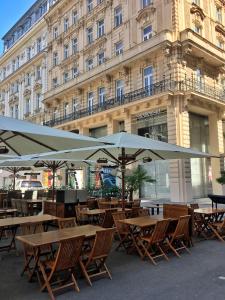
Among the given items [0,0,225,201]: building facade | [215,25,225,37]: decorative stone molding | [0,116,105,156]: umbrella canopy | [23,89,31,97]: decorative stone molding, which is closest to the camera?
[0,116,105,156]: umbrella canopy

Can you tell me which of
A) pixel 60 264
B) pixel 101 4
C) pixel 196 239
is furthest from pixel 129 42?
pixel 60 264

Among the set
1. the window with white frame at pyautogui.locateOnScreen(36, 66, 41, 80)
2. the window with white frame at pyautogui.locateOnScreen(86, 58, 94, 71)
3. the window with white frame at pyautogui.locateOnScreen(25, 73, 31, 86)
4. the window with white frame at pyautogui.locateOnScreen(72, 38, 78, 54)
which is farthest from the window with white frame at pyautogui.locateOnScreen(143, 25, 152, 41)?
the window with white frame at pyautogui.locateOnScreen(25, 73, 31, 86)

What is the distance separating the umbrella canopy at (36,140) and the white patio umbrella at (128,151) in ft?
3.02

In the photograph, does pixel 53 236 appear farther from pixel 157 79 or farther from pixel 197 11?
pixel 197 11

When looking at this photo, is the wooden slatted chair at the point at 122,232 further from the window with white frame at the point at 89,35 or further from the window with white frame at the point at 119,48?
the window with white frame at the point at 89,35

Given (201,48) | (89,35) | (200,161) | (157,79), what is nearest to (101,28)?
(89,35)

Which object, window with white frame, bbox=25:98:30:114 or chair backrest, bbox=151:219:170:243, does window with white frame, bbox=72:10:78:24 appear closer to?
window with white frame, bbox=25:98:30:114

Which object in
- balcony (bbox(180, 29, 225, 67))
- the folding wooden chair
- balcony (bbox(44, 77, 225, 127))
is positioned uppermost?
balcony (bbox(180, 29, 225, 67))

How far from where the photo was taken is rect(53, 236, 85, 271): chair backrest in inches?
197

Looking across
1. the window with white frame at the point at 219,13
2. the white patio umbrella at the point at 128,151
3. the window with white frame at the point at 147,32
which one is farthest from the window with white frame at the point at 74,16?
the white patio umbrella at the point at 128,151

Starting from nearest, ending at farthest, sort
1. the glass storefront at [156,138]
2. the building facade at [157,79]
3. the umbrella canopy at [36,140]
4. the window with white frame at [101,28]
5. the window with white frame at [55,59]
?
the umbrella canopy at [36,140], the building facade at [157,79], the glass storefront at [156,138], the window with white frame at [101,28], the window with white frame at [55,59]

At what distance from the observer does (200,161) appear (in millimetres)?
24062

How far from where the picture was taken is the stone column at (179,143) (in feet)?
66.8

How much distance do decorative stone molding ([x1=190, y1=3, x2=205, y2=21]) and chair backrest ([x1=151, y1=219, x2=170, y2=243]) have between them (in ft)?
69.3
